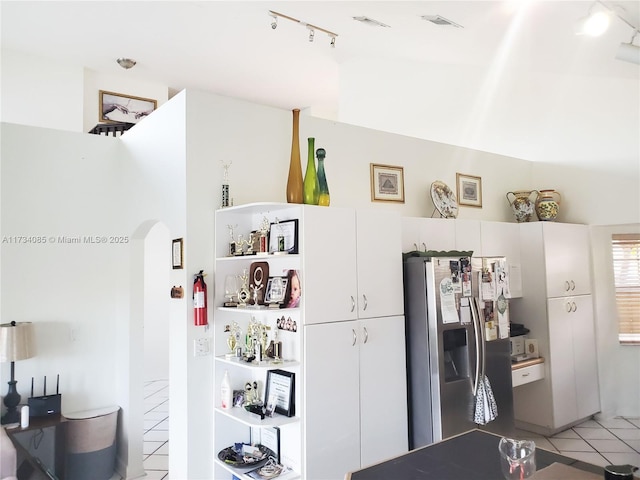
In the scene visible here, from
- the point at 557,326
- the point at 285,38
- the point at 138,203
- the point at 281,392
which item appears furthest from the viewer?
the point at 285,38

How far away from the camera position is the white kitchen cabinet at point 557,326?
437 cm

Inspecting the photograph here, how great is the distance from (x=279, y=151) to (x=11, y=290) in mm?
2387

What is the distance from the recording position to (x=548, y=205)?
15.7 ft

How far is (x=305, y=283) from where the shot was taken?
8.79 feet

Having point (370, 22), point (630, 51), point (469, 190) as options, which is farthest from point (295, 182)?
point (630, 51)

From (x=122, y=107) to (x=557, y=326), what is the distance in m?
5.96

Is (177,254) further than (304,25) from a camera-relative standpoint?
No

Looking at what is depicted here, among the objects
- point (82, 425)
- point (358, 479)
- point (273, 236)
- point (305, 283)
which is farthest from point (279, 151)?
point (82, 425)

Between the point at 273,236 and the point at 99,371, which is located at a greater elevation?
the point at 273,236

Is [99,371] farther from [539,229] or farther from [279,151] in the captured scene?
[539,229]

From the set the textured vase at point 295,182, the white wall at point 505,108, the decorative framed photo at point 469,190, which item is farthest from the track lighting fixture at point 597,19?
the textured vase at point 295,182

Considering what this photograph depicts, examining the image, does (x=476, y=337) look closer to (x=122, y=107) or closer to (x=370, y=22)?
(x=370, y=22)

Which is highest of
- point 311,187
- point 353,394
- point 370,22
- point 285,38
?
point 285,38

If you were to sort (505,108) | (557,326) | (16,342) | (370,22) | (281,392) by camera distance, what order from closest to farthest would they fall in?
(281,392) < (16,342) < (370,22) < (557,326) < (505,108)
